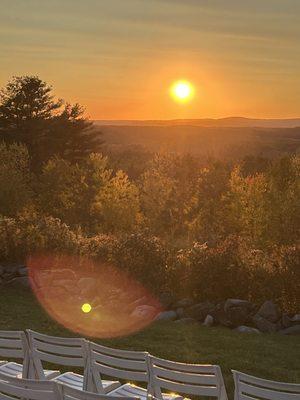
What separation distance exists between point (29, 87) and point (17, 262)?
4857 centimetres

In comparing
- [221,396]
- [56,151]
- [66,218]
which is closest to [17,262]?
[221,396]

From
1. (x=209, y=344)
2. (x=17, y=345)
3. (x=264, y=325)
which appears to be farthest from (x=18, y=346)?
(x=264, y=325)

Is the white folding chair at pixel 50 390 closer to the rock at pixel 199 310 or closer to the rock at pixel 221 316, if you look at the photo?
the rock at pixel 221 316

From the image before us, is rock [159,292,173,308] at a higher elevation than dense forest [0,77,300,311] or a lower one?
lower

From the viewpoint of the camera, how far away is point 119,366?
7496mm

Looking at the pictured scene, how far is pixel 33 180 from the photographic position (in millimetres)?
59812

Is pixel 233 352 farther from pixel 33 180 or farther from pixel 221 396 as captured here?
pixel 33 180

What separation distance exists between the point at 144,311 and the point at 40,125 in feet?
163

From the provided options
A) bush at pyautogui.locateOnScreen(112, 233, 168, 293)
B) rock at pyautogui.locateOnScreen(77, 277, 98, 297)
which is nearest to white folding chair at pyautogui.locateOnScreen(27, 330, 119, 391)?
bush at pyautogui.locateOnScreen(112, 233, 168, 293)

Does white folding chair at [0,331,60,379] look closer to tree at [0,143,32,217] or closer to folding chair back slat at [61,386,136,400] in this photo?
folding chair back slat at [61,386,136,400]

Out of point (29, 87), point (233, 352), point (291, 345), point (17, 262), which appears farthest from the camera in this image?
point (29, 87)

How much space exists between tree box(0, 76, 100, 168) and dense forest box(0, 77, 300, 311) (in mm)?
113

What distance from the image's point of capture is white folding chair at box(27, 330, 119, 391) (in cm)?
797

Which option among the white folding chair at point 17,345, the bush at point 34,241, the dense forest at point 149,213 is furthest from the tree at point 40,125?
the white folding chair at point 17,345
